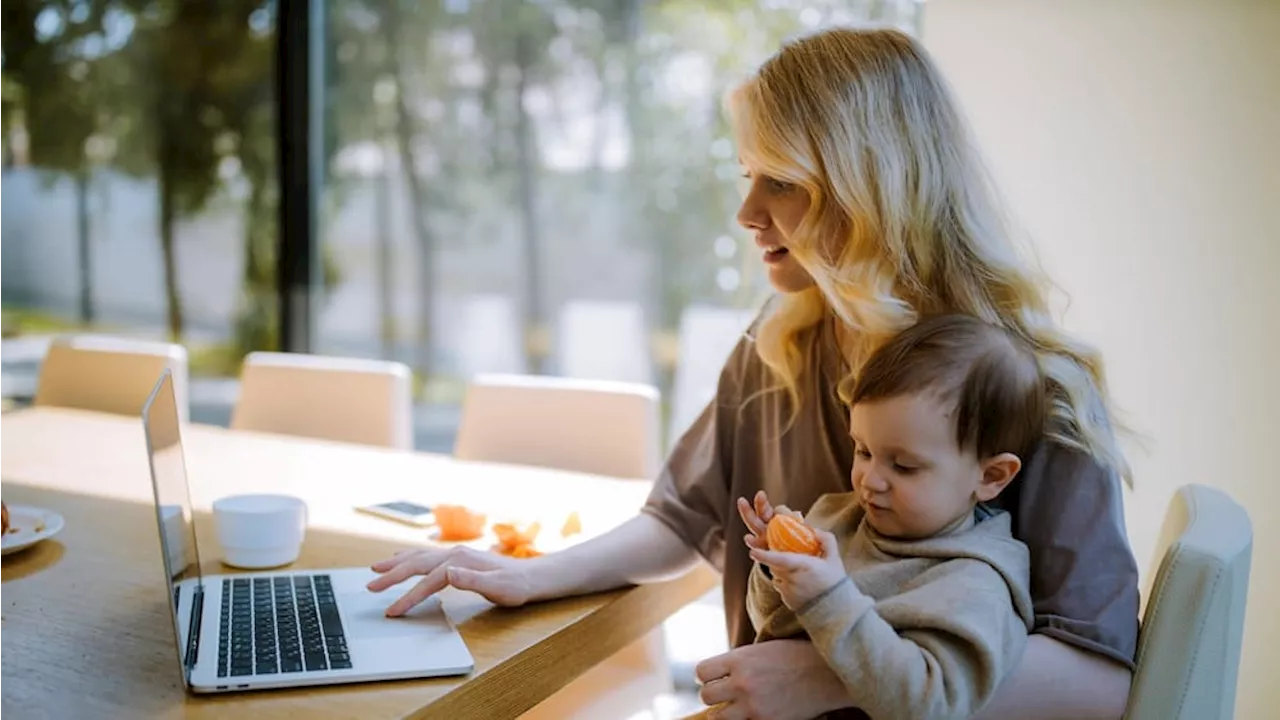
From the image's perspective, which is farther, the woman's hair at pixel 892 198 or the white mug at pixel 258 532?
the white mug at pixel 258 532

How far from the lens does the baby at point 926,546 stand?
42.4 inches

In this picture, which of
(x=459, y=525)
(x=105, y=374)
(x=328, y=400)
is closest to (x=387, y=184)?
(x=105, y=374)

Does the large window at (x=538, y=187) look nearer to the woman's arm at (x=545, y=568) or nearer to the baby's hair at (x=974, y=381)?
the woman's arm at (x=545, y=568)

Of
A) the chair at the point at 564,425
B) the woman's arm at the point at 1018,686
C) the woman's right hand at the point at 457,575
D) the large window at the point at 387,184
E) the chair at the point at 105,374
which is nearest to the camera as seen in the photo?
the woman's arm at the point at 1018,686

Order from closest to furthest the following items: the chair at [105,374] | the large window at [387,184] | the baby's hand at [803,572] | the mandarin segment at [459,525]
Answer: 1. the baby's hand at [803,572]
2. the mandarin segment at [459,525]
3. the chair at [105,374]
4. the large window at [387,184]

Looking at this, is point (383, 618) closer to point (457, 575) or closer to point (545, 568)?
point (457, 575)

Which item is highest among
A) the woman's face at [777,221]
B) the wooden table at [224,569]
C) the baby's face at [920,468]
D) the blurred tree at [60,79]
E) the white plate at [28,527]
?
the blurred tree at [60,79]

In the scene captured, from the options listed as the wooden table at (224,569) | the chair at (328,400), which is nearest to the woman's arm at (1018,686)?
the wooden table at (224,569)

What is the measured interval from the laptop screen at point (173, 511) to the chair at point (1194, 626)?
3.22 feet

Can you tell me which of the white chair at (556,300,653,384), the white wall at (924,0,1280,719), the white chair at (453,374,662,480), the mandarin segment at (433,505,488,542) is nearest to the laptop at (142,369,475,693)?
the mandarin segment at (433,505,488,542)

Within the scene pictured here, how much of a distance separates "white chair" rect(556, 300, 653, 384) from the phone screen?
1815mm

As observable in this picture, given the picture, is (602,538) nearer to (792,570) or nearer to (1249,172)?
(792,570)

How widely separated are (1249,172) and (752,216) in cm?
147

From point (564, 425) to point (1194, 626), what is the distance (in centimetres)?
145
